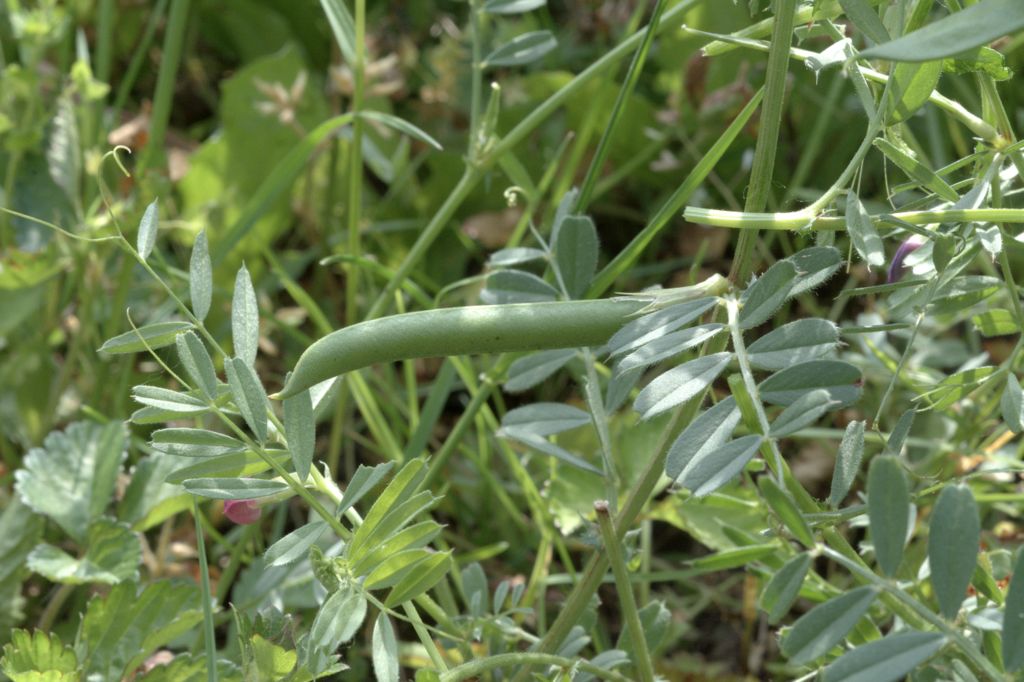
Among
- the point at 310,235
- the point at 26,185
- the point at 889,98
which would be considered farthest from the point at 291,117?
the point at 889,98

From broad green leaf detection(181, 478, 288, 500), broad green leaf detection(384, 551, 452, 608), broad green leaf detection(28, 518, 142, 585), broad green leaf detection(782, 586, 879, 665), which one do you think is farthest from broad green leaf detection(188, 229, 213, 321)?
broad green leaf detection(782, 586, 879, 665)

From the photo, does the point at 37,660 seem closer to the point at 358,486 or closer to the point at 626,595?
the point at 358,486

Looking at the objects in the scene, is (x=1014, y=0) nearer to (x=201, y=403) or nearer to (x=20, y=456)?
(x=201, y=403)

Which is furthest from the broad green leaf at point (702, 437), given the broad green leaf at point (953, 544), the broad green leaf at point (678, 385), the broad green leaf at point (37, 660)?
the broad green leaf at point (37, 660)

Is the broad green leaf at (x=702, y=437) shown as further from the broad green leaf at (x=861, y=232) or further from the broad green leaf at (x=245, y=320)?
the broad green leaf at (x=245, y=320)

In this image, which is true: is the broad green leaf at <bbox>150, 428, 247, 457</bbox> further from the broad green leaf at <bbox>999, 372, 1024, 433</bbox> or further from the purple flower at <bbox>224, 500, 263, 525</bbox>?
the broad green leaf at <bbox>999, 372, 1024, 433</bbox>

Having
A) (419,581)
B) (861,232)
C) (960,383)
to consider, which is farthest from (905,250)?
(419,581)
